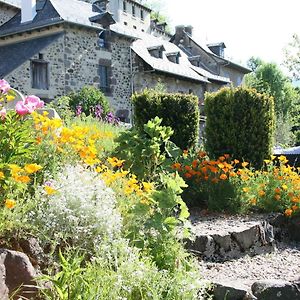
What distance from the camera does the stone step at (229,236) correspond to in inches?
199

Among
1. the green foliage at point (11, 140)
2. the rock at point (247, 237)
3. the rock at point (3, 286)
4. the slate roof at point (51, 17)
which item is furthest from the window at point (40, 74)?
the rock at point (3, 286)

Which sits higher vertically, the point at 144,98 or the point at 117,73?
the point at 117,73

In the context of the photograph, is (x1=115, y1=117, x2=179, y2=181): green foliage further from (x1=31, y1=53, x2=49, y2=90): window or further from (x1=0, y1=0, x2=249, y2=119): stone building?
(x1=31, y1=53, x2=49, y2=90): window

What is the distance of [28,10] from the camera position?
2216 centimetres

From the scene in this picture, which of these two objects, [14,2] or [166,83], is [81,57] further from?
[166,83]

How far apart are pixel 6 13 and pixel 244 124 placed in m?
18.7

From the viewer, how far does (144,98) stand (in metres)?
9.34

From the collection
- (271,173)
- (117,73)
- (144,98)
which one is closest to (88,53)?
(117,73)

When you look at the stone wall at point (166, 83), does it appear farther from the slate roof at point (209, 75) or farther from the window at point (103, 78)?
the window at point (103, 78)

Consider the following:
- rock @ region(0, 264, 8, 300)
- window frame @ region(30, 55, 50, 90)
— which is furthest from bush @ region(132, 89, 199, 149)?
window frame @ region(30, 55, 50, 90)

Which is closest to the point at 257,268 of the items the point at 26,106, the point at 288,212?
the point at 288,212

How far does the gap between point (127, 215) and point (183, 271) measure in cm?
68

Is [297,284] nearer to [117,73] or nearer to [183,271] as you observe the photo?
[183,271]

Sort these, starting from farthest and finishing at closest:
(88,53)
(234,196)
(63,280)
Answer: (88,53) → (234,196) → (63,280)
